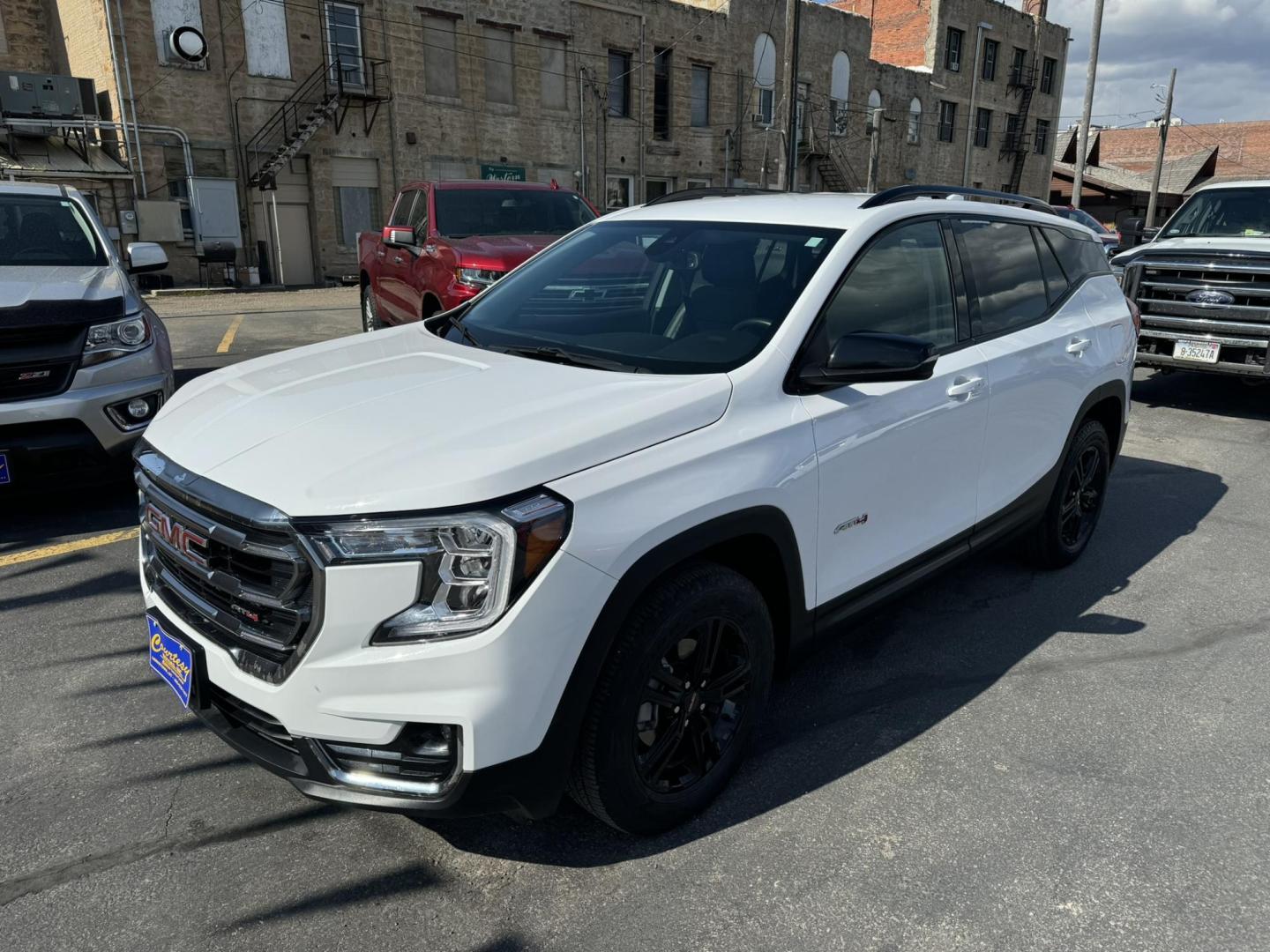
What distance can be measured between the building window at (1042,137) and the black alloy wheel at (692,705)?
172 ft

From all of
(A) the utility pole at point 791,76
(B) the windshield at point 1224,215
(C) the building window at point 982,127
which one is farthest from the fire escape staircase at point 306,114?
(C) the building window at point 982,127

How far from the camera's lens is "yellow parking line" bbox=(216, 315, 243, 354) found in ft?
37.0

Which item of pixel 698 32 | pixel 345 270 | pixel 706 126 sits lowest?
pixel 345 270

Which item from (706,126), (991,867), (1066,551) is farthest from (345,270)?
(991,867)

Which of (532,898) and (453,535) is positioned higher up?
(453,535)

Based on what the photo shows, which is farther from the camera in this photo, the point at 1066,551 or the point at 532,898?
the point at 1066,551

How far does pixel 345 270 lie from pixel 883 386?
78.5 feet

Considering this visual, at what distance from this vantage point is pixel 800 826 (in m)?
2.72

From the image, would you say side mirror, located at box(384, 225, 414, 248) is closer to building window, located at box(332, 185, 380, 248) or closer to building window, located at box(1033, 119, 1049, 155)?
building window, located at box(332, 185, 380, 248)

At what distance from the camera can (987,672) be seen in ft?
12.0

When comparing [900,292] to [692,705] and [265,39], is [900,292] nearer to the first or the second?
[692,705]

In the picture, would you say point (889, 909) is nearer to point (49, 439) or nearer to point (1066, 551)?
point (1066, 551)

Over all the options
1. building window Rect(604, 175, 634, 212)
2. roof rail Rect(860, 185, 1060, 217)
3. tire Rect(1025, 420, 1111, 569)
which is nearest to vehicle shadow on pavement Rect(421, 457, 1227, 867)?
tire Rect(1025, 420, 1111, 569)

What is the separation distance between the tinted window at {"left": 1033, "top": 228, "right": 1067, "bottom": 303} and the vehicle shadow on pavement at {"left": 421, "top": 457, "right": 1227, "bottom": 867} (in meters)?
1.31
